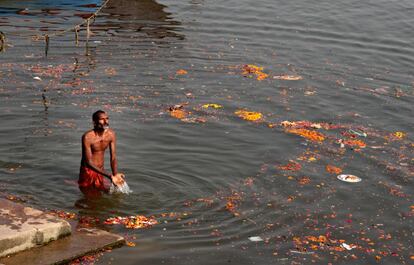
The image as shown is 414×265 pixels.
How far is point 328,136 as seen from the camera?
13.4 metres

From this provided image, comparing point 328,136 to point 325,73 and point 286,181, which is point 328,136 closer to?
point 286,181

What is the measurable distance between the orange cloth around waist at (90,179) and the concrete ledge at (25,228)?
163cm

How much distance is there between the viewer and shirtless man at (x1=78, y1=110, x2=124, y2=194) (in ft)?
34.5

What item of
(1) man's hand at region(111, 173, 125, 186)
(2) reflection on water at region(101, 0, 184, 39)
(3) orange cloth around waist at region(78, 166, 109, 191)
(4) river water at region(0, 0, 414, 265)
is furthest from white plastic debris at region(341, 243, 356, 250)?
(2) reflection on water at region(101, 0, 184, 39)

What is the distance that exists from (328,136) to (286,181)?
6.81ft

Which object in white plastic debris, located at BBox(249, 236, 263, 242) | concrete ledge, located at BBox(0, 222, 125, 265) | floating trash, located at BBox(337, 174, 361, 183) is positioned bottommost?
white plastic debris, located at BBox(249, 236, 263, 242)

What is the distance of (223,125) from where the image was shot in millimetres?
13727

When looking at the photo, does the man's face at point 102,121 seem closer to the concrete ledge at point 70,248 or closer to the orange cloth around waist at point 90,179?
the orange cloth around waist at point 90,179

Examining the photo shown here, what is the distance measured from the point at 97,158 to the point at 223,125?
337 centimetres

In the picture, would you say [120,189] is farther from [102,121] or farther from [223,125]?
[223,125]

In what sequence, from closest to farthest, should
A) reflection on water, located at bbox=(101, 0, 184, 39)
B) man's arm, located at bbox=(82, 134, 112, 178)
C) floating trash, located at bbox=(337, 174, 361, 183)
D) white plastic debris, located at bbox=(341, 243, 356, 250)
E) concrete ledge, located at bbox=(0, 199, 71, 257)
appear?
concrete ledge, located at bbox=(0, 199, 71, 257), white plastic debris, located at bbox=(341, 243, 356, 250), man's arm, located at bbox=(82, 134, 112, 178), floating trash, located at bbox=(337, 174, 361, 183), reflection on water, located at bbox=(101, 0, 184, 39)

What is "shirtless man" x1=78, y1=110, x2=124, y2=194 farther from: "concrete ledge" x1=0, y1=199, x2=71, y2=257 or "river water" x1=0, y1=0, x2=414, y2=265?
"concrete ledge" x1=0, y1=199, x2=71, y2=257

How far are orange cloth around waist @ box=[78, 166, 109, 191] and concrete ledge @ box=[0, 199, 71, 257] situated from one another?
5.34ft

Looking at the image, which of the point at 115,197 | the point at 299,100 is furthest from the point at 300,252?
the point at 299,100
